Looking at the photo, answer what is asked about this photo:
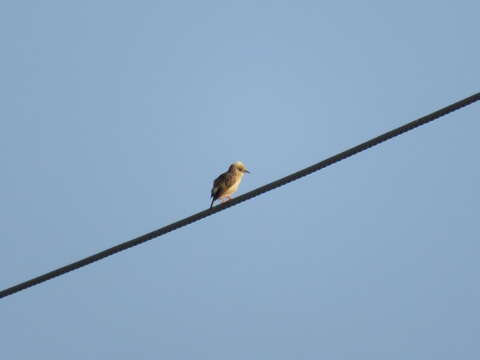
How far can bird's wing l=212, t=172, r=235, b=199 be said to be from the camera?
16719 millimetres

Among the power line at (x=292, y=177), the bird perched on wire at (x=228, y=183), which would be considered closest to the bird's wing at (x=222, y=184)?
the bird perched on wire at (x=228, y=183)

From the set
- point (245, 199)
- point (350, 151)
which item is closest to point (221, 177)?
point (245, 199)

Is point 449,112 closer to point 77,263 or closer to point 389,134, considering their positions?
point 389,134

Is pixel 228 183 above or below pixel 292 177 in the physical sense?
above

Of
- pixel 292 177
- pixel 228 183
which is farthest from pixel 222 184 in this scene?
pixel 292 177

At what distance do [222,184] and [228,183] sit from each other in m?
0.11

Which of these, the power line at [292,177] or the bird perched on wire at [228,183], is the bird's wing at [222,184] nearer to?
the bird perched on wire at [228,183]

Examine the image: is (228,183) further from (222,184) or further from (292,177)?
(292,177)

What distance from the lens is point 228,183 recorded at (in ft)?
55.2

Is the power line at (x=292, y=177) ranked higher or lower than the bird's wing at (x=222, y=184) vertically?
lower

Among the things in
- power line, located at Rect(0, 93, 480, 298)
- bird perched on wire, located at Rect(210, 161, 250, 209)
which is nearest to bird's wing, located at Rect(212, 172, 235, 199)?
bird perched on wire, located at Rect(210, 161, 250, 209)

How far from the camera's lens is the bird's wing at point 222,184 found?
16.7 m

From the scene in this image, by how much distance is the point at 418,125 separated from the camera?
688cm

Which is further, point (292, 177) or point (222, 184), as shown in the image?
point (222, 184)
